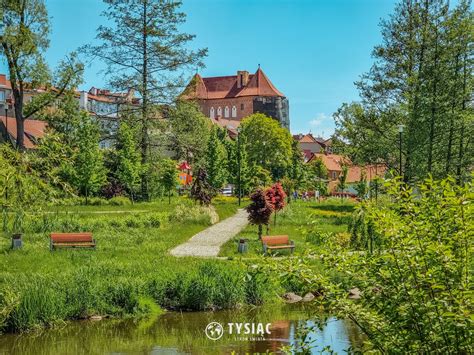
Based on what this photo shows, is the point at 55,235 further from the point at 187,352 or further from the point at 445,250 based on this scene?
the point at 445,250

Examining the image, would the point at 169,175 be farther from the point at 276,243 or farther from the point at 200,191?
the point at 276,243

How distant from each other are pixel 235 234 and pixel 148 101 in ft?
50.2

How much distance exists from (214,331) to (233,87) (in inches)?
4284

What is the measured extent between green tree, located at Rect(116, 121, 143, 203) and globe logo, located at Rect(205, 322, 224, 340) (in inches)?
901

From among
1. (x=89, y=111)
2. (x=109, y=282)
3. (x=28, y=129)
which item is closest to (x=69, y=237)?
(x=109, y=282)

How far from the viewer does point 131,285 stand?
14.2 m

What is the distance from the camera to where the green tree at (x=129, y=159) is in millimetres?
35250

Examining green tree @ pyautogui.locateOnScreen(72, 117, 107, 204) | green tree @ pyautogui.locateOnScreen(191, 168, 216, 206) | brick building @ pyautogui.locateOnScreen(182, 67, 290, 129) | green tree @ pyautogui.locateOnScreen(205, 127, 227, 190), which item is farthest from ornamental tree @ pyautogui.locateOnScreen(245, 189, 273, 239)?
brick building @ pyautogui.locateOnScreen(182, 67, 290, 129)

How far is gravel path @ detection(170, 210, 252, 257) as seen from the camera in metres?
20.2

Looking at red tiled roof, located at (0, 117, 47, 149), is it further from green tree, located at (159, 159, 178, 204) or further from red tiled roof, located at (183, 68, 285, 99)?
red tiled roof, located at (183, 68, 285, 99)

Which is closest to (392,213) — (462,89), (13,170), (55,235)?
(13,170)

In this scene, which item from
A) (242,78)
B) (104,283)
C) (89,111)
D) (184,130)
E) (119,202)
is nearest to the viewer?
(104,283)

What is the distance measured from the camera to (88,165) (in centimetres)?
3534

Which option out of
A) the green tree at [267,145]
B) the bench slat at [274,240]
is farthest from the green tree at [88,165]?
the green tree at [267,145]
